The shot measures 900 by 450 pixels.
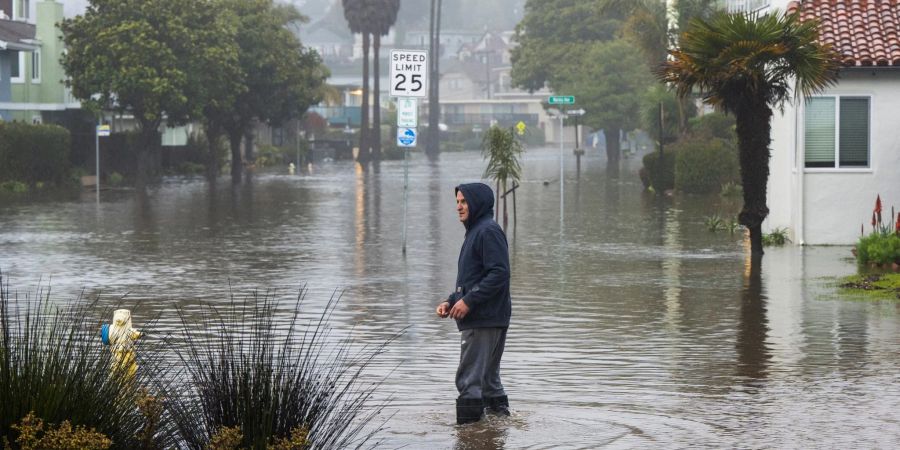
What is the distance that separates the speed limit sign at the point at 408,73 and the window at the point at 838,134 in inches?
249

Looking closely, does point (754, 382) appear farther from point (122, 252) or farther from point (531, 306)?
point (122, 252)

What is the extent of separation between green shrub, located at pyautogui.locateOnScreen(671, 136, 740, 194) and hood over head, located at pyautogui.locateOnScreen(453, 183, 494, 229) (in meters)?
37.7

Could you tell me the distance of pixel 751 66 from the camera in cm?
2286

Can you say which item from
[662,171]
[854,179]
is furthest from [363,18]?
[854,179]

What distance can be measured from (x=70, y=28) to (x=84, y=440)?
51.2 meters

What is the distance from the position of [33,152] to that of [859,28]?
3368 centimetres

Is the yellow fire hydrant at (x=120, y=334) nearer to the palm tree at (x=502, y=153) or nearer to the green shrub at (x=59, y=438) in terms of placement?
the green shrub at (x=59, y=438)

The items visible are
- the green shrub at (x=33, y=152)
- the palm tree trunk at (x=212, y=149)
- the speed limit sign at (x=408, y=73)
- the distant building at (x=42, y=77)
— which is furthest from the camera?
the palm tree trunk at (x=212, y=149)

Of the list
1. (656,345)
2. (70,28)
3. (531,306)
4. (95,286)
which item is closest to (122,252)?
(95,286)

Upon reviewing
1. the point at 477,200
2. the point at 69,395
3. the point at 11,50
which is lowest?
the point at 69,395

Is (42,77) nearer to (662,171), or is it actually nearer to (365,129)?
(662,171)

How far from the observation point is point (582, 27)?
101625 mm

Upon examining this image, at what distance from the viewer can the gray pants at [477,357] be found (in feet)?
34.4

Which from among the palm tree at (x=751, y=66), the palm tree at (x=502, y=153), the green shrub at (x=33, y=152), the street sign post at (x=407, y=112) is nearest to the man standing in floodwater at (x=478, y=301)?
the palm tree at (x=751, y=66)
